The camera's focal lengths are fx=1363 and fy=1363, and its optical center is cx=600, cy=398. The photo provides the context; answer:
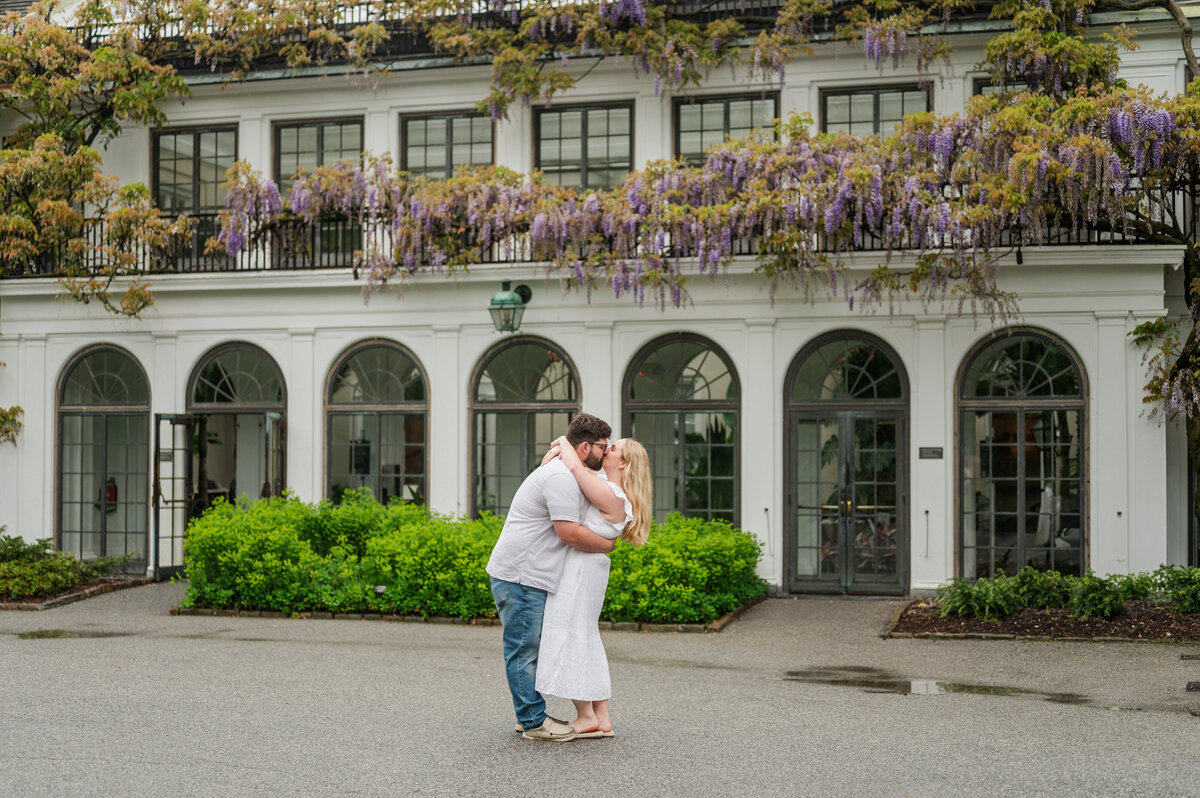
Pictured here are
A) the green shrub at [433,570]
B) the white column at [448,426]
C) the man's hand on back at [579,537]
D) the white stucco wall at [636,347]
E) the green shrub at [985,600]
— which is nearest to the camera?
the man's hand on back at [579,537]

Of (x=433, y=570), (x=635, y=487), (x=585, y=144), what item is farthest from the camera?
(x=585, y=144)

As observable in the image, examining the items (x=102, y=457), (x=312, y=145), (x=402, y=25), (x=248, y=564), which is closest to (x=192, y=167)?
(x=312, y=145)

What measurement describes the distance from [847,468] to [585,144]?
17.1 feet

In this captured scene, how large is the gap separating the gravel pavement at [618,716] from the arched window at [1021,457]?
3109 millimetres

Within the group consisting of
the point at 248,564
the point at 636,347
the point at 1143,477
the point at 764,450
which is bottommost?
the point at 248,564

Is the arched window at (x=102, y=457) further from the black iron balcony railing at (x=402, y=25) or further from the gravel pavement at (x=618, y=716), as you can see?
the gravel pavement at (x=618, y=716)

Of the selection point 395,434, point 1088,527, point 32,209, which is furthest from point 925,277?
point 32,209

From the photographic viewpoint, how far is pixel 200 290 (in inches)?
693

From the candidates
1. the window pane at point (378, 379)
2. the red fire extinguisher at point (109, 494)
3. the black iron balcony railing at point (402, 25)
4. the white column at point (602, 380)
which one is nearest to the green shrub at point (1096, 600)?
the white column at point (602, 380)

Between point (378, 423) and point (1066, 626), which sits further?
point (378, 423)

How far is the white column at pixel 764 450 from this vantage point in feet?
52.3

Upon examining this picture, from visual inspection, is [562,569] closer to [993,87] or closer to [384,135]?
[993,87]

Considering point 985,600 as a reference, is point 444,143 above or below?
above

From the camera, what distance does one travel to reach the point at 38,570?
50.1 feet
